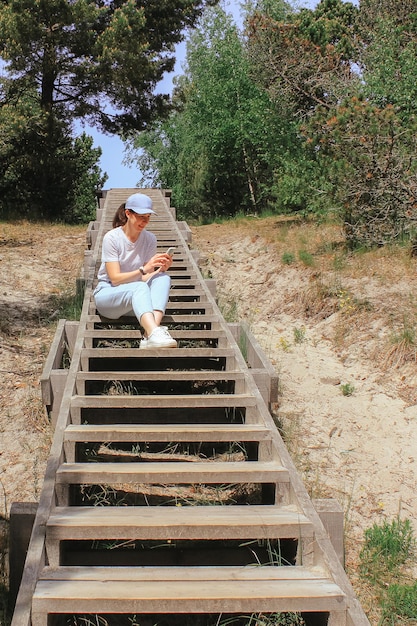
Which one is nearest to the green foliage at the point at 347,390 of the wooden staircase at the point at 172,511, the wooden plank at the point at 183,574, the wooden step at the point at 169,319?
the wooden staircase at the point at 172,511

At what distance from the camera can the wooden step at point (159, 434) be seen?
14.6 ft

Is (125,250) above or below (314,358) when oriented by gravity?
above

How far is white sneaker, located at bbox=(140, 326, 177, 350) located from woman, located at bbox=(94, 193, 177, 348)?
2 cm

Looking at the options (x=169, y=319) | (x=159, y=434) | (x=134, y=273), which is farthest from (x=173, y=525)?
(x=169, y=319)

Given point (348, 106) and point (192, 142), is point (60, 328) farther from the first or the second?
point (192, 142)

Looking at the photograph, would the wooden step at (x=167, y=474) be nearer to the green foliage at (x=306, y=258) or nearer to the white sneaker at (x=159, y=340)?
the white sneaker at (x=159, y=340)

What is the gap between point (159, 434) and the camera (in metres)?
4.50

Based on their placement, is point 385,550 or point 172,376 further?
point 172,376

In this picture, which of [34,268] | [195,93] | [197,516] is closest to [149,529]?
[197,516]

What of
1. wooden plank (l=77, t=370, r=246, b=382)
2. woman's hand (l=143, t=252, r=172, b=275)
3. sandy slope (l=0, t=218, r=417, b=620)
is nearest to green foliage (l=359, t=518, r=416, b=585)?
sandy slope (l=0, t=218, r=417, b=620)

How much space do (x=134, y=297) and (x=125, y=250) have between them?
607mm

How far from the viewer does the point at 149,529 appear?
11.9ft

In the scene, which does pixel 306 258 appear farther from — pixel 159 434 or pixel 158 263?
pixel 159 434

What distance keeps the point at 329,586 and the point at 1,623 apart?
5.82ft
